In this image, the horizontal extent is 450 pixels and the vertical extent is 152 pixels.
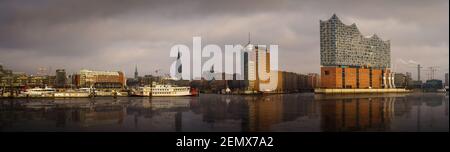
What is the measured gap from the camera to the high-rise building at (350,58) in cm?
9588

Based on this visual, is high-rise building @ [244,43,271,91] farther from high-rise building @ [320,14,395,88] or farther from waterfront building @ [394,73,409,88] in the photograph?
waterfront building @ [394,73,409,88]

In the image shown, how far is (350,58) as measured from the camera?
101 meters

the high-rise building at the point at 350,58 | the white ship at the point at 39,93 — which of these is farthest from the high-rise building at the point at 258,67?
the white ship at the point at 39,93

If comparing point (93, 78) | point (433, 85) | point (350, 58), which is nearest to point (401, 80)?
point (433, 85)

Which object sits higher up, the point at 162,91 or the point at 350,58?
the point at 350,58

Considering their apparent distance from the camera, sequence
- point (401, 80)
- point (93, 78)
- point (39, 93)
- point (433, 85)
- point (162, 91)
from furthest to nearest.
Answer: point (401, 80) < point (433, 85) < point (93, 78) < point (162, 91) < point (39, 93)

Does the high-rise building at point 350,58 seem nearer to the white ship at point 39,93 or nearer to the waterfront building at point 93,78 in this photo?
the waterfront building at point 93,78

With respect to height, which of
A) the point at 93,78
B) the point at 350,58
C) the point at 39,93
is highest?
the point at 350,58

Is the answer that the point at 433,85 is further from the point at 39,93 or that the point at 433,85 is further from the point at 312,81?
the point at 39,93

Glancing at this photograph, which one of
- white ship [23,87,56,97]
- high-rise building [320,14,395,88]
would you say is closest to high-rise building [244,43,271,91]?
high-rise building [320,14,395,88]

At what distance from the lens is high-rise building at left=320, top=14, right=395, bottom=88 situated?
315ft
